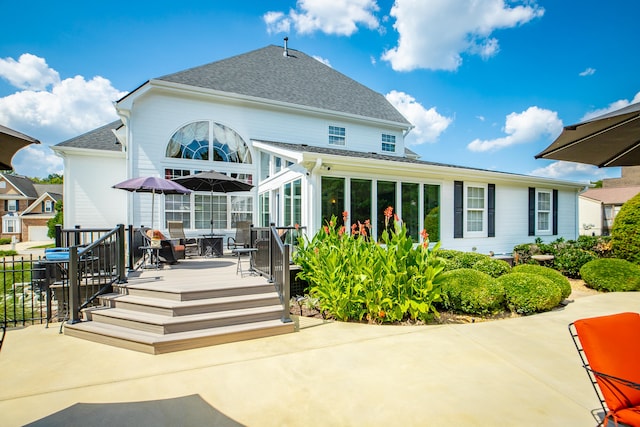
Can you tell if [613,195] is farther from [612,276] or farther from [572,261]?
[612,276]

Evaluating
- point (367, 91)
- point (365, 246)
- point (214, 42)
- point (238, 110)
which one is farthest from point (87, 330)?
point (367, 91)

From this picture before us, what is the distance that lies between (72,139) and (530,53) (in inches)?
791

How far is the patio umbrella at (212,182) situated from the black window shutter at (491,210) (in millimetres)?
8429

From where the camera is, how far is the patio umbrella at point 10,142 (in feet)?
10.2

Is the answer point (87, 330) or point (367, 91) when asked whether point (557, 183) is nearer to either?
point (367, 91)

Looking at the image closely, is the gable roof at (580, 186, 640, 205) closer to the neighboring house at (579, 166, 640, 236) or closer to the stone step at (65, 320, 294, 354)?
the neighboring house at (579, 166, 640, 236)

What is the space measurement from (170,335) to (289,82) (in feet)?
43.3

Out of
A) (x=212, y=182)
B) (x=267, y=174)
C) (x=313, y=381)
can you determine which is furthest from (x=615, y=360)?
(x=267, y=174)

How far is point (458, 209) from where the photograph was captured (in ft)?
33.8

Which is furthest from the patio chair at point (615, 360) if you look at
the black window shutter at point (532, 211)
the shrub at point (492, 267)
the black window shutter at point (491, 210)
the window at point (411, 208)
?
the black window shutter at point (532, 211)

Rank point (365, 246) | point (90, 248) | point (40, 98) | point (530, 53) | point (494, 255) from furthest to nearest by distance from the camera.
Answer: point (40, 98) < point (530, 53) < point (494, 255) < point (365, 246) < point (90, 248)

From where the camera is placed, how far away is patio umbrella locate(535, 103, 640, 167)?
2727 millimetres

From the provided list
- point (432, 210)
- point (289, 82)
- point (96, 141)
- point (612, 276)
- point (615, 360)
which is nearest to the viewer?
point (615, 360)

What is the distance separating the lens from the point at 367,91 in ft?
56.9
